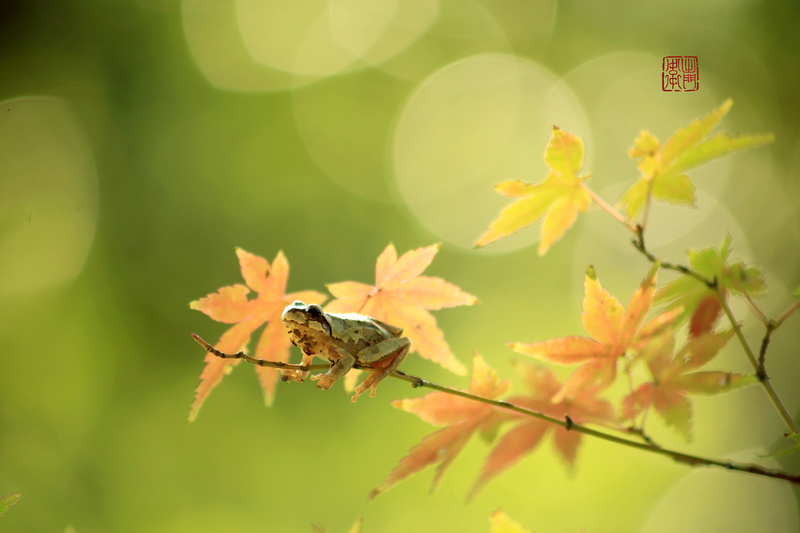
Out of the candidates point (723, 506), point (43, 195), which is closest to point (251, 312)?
point (43, 195)

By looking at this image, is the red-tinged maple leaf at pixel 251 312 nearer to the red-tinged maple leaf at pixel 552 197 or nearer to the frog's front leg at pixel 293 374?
the frog's front leg at pixel 293 374

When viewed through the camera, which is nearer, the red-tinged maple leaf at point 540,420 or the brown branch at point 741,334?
the brown branch at point 741,334

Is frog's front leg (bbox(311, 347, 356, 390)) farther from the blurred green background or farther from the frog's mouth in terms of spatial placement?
the blurred green background

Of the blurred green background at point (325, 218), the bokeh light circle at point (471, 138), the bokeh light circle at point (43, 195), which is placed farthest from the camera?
the bokeh light circle at point (471, 138)

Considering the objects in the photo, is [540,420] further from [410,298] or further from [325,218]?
[325,218]

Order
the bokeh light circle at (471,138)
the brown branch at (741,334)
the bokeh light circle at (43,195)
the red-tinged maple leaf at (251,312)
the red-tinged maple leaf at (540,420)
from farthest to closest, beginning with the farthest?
the bokeh light circle at (471,138) < the bokeh light circle at (43,195) < the red-tinged maple leaf at (540,420) < the red-tinged maple leaf at (251,312) < the brown branch at (741,334)

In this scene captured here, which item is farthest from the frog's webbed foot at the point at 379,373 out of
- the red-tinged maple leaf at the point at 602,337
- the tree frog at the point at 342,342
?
the red-tinged maple leaf at the point at 602,337
